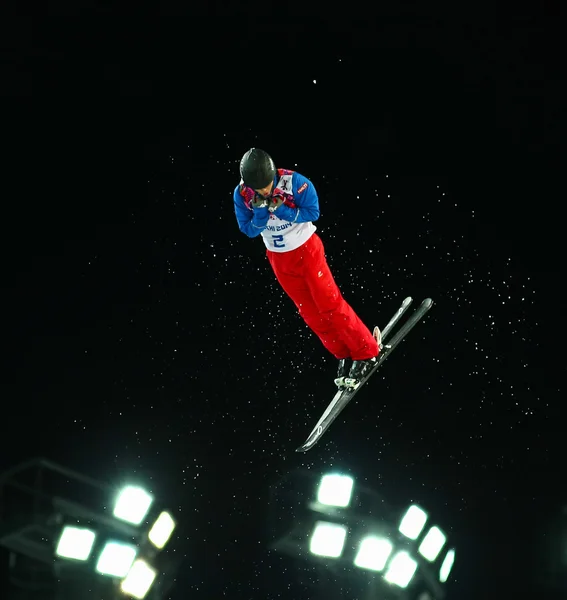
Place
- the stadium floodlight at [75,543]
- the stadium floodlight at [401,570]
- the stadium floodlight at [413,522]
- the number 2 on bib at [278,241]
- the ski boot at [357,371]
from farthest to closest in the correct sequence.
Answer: the stadium floodlight at [413,522], the stadium floodlight at [401,570], the stadium floodlight at [75,543], the ski boot at [357,371], the number 2 on bib at [278,241]

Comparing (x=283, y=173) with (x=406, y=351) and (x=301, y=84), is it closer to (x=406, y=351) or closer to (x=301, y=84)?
(x=301, y=84)

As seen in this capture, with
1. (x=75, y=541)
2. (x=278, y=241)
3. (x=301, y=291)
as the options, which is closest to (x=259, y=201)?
(x=278, y=241)

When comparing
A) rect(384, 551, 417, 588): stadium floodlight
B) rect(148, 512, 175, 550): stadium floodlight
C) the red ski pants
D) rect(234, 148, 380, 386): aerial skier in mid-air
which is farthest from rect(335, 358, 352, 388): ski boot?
rect(148, 512, 175, 550): stadium floodlight

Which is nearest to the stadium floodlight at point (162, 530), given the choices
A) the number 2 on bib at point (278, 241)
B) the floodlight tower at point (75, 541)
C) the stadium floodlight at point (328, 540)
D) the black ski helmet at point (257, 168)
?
the floodlight tower at point (75, 541)

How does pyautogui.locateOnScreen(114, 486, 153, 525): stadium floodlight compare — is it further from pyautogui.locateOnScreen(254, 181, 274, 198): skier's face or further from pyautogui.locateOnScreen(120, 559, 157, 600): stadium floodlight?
pyautogui.locateOnScreen(254, 181, 274, 198): skier's face

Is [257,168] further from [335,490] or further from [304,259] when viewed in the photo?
[335,490]

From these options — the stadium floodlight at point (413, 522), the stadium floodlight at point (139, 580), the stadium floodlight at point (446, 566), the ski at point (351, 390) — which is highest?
the ski at point (351, 390)

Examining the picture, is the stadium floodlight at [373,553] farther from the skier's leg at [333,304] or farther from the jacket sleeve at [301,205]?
the jacket sleeve at [301,205]
